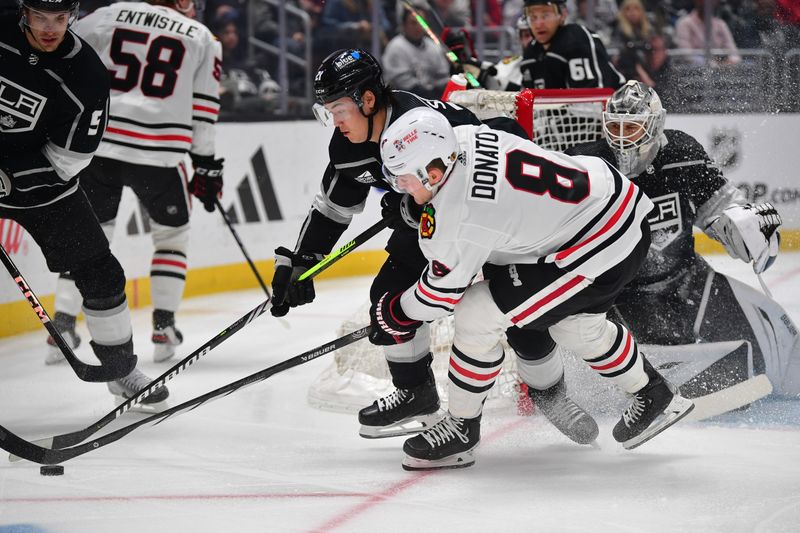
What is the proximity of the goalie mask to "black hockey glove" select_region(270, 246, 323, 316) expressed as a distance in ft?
2.93

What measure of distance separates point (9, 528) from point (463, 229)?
115cm

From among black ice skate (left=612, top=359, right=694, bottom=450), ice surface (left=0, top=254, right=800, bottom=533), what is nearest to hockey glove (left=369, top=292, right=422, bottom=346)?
ice surface (left=0, top=254, right=800, bottom=533)

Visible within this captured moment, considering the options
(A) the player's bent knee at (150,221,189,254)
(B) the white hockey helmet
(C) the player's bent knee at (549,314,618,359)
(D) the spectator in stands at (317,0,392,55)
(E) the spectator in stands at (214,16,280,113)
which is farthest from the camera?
(D) the spectator in stands at (317,0,392,55)

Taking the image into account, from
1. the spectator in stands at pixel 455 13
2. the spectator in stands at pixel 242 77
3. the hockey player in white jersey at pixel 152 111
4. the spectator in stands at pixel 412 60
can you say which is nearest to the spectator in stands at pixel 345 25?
the spectator in stands at pixel 412 60

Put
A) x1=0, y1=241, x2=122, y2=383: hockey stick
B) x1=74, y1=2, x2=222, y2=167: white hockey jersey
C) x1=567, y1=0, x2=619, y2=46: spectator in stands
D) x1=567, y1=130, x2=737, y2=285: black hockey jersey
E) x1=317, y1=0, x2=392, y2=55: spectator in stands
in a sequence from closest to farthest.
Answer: x1=0, y1=241, x2=122, y2=383: hockey stick
x1=567, y1=130, x2=737, y2=285: black hockey jersey
x1=74, y1=2, x2=222, y2=167: white hockey jersey
x1=317, y1=0, x2=392, y2=55: spectator in stands
x1=567, y1=0, x2=619, y2=46: spectator in stands

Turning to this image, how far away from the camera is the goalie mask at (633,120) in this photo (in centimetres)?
295

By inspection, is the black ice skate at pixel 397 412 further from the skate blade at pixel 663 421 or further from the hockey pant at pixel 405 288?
the skate blade at pixel 663 421

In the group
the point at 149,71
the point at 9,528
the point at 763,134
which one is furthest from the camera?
the point at 763,134

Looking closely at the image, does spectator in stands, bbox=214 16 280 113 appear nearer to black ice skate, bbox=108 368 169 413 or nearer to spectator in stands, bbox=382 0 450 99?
spectator in stands, bbox=382 0 450 99

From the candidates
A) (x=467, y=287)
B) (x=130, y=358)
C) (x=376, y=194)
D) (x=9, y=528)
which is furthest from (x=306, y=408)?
(x=376, y=194)

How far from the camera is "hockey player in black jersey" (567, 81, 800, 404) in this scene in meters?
2.98

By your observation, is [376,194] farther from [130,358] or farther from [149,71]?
[130,358]

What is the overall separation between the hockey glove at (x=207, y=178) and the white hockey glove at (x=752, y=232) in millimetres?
1861

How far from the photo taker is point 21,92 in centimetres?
284
